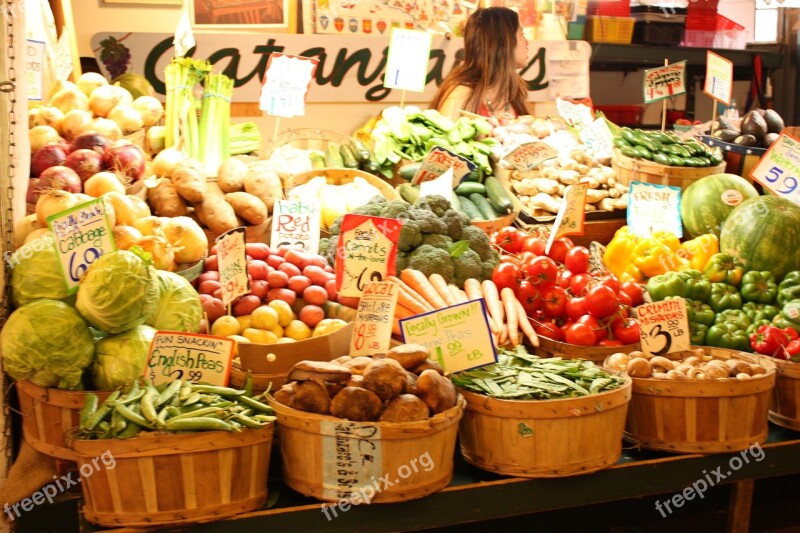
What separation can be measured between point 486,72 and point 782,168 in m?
2.72

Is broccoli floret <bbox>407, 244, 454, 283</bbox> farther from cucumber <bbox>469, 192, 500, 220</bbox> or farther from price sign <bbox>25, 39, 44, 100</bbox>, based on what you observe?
price sign <bbox>25, 39, 44, 100</bbox>

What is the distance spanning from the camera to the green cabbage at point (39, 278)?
2797 mm

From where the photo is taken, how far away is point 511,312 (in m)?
3.45

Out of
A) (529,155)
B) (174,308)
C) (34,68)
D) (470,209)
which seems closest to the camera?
(174,308)

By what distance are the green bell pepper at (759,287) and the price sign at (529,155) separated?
147cm

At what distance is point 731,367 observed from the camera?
2943 millimetres

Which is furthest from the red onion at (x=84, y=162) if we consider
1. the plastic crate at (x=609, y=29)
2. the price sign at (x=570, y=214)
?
the plastic crate at (x=609, y=29)

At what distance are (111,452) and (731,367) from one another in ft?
6.65

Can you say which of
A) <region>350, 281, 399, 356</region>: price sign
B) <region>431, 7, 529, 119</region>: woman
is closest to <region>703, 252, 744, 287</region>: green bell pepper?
<region>350, 281, 399, 356</region>: price sign

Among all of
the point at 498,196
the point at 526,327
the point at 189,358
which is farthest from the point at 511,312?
the point at 498,196

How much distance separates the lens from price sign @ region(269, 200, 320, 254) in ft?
12.7

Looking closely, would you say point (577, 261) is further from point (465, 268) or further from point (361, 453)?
point (361, 453)

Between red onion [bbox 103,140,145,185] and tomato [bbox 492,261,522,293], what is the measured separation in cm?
164

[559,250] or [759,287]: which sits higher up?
[559,250]
